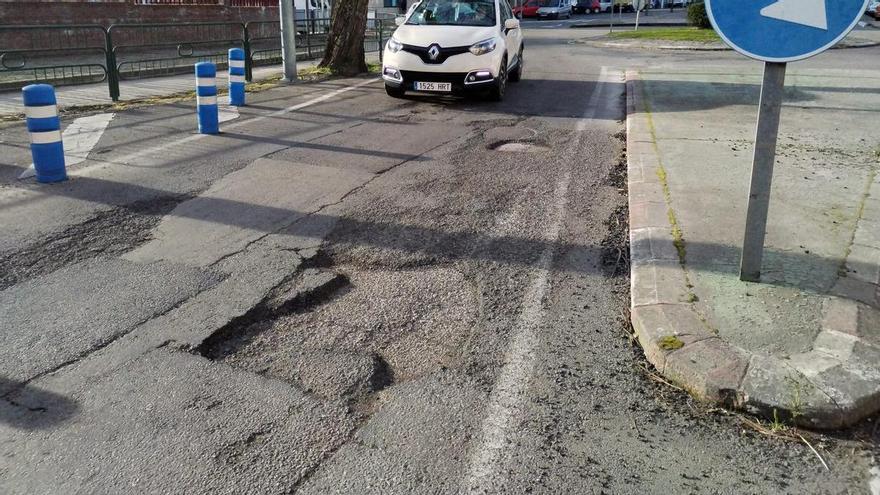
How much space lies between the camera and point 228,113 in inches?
438

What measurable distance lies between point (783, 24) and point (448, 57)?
7.95 meters

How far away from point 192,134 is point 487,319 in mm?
6573

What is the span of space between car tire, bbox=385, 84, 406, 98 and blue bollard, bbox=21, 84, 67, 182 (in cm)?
597

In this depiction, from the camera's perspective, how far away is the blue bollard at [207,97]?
902cm

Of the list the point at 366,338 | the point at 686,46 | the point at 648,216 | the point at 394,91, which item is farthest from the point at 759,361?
the point at 686,46

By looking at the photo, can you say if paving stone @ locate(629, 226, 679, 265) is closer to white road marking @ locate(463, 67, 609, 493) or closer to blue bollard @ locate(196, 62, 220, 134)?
white road marking @ locate(463, 67, 609, 493)

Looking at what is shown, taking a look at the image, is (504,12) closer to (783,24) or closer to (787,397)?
(783,24)

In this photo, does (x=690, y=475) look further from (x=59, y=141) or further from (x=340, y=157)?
(x=59, y=141)

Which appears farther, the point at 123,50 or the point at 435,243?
the point at 123,50

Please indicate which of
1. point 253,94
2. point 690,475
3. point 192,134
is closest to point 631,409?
point 690,475

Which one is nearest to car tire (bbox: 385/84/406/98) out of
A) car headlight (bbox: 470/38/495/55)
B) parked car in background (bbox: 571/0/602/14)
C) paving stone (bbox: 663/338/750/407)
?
car headlight (bbox: 470/38/495/55)

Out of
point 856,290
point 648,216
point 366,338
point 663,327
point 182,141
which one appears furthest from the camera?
point 182,141

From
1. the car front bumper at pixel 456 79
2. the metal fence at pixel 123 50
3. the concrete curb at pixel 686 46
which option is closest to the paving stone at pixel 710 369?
the car front bumper at pixel 456 79

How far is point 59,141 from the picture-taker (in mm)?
7074
